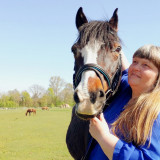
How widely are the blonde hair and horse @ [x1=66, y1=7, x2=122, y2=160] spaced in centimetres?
25

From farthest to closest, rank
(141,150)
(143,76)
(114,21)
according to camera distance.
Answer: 1. (114,21)
2. (143,76)
3. (141,150)

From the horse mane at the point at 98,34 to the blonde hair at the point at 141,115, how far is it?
0.51 metres

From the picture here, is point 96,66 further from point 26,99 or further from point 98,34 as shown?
point 26,99

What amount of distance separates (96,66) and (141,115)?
664 millimetres

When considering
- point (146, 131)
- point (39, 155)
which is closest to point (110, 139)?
point (146, 131)

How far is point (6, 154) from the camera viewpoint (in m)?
9.03

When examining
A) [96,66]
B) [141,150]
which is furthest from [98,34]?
[141,150]

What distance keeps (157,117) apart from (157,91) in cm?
30

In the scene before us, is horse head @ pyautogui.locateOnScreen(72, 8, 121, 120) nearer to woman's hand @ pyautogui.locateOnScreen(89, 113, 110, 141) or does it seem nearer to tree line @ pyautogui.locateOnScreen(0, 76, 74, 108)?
woman's hand @ pyautogui.locateOnScreen(89, 113, 110, 141)

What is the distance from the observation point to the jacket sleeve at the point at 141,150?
1474 millimetres

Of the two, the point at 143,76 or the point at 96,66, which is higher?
the point at 96,66

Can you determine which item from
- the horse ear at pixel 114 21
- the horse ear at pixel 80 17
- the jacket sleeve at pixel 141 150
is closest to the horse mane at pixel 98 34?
the horse ear at pixel 114 21

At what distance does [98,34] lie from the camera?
2.30 meters

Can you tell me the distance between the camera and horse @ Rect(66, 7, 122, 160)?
1717 millimetres
